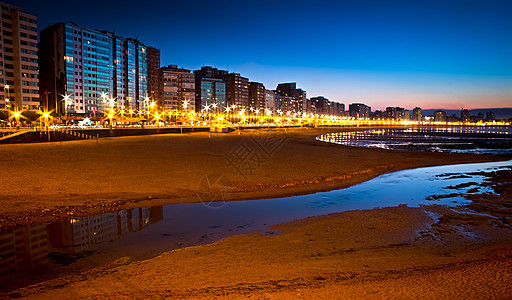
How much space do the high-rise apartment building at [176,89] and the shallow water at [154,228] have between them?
405 feet

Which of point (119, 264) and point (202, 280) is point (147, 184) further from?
point (202, 280)

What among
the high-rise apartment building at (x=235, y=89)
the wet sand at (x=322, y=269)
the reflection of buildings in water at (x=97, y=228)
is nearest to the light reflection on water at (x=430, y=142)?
the wet sand at (x=322, y=269)

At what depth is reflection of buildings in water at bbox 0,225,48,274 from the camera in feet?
21.3

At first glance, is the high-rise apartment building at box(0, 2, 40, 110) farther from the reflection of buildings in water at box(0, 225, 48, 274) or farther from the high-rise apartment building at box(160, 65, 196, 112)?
the reflection of buildings in water at box(0, 225, 48, 274)

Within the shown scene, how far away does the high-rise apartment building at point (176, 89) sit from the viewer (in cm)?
13488

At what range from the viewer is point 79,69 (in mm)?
88500

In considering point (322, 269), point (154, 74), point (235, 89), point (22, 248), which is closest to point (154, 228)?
point (22, 248)

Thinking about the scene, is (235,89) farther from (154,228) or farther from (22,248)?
(22,248)

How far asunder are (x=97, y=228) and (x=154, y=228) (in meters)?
1.51

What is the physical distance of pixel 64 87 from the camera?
89062mm

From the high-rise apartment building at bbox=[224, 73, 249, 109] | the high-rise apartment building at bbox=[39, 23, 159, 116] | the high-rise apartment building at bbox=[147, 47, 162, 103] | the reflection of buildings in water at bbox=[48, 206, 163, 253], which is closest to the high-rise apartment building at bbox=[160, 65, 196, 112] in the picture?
the high-rise apartment building at bbox=[147, 47, 162, 103]

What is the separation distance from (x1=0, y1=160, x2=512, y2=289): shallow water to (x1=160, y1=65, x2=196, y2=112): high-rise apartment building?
123396 millimetres

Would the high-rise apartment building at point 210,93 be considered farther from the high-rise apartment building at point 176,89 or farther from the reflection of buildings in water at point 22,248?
the reflection of buildings in water at point 22,248

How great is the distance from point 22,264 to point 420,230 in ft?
30.8
